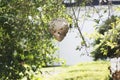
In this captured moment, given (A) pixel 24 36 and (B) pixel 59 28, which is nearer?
(B) pixel 59 28

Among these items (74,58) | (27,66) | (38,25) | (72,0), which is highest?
(72,0)

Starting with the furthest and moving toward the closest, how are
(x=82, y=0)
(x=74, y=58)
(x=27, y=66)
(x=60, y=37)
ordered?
(x=74, y=58) → (x=27, y=66) → (x=82, y=0) → (x=60, y=37)

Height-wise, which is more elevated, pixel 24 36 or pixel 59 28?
pixel 59 28

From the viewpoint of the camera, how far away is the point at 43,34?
3262mm

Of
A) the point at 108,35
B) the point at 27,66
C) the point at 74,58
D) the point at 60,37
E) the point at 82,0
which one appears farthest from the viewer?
the point at 74,58

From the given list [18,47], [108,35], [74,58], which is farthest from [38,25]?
[74,58]

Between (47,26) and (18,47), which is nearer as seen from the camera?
(47,26)

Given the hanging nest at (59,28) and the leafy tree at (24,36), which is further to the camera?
the leafy tree at (24,36)

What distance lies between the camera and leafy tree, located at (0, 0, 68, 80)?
314 centimetres

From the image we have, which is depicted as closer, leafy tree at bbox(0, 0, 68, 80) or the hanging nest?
the hanging nest

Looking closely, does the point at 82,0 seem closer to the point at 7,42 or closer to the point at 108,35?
the point at 108,35

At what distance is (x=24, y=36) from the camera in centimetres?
335

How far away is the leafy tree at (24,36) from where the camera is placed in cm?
314

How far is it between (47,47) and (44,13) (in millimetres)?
466
